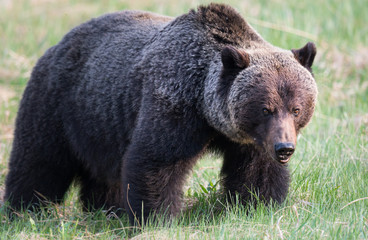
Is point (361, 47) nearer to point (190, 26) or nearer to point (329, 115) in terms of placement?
point (329, 115)

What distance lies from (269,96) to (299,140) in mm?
3327

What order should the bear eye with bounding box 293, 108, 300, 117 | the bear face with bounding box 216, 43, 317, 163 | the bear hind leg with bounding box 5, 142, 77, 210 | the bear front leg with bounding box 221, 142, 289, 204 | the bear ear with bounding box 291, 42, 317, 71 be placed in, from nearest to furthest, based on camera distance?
the bear face with bounding box 216, 43, 317, 163
the bear eye with bounding box 293, 108, 300, 117
the bear ear with bounding box 291, 42, 317, 71
the bear front leg with bounding box 221, 142, 289, 204
the bear hind leg with bounding box 5, 142, 77, 210

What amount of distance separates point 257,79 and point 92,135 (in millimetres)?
2367

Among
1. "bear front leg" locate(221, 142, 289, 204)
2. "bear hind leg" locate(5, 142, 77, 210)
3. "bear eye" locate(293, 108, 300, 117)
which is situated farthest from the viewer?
"bear hind leg" locate(5, 142, 77, 210)

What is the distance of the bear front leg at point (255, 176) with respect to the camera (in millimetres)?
5922

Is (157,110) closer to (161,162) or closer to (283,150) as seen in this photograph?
(161,162)

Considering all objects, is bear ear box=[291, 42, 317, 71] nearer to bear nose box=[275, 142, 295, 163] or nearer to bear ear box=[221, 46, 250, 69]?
bear ear box=[221, 46, 250, 69]

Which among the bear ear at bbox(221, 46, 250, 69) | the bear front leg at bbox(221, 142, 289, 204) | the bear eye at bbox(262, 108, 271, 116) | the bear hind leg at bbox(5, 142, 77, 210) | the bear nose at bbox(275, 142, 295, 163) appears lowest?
the bear hind leg at bbox(5, 142, 77, 210)

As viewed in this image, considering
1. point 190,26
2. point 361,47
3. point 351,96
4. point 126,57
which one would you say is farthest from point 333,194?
point 361,47

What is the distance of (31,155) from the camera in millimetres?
7176

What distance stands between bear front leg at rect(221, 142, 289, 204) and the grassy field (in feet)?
Answer: 0.54

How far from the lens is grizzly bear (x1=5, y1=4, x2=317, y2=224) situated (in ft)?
17.6

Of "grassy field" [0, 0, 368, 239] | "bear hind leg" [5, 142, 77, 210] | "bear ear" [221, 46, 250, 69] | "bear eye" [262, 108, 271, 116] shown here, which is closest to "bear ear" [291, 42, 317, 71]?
"bear ear" [221, 46, 250, 69]

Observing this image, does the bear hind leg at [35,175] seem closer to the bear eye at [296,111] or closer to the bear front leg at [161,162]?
the bear front leg at [161,162]
